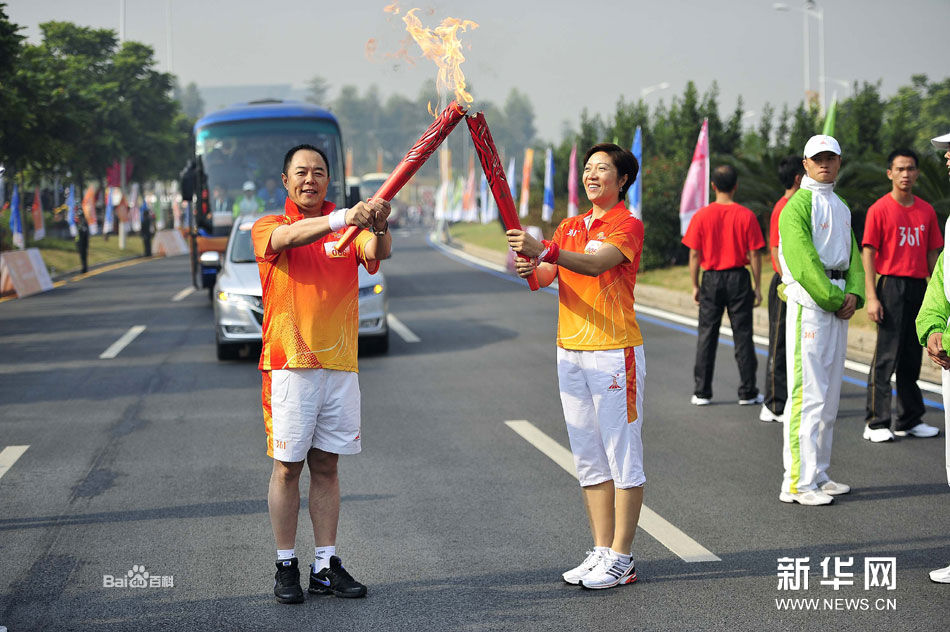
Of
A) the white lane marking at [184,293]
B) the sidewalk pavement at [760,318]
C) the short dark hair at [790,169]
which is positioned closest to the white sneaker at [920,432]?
the short dark hair at [790,169]

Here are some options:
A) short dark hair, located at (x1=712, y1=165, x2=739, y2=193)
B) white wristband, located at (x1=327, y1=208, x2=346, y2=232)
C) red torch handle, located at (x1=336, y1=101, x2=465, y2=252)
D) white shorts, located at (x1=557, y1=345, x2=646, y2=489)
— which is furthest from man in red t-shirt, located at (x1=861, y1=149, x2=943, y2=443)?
white wristband, located at (x1=327, y1=208, x2=346, y2=232)

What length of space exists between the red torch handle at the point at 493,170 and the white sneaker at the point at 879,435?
4.28m

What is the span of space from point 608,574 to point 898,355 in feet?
13.3

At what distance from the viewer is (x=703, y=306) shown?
9.38 meters

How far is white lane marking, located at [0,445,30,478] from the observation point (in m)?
7.42

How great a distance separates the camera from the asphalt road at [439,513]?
14.9ft

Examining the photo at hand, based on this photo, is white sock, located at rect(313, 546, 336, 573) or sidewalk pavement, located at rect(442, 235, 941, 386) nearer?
white sock, located at rect(313, 546, 336, 573)

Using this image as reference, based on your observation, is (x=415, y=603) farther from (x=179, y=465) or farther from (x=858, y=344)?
(x=858, y=344)

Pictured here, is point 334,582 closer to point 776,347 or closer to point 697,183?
point 776,347

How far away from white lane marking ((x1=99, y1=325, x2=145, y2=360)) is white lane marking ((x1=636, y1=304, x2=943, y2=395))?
7.35 meters

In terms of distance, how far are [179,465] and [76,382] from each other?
4.45 meters

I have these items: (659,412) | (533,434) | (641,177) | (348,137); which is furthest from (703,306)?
(348,137)

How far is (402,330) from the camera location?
50.3 feet

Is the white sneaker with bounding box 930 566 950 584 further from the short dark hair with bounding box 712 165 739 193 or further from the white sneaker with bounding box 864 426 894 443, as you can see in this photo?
the short dark hair with bounding box 712 165 739 193
